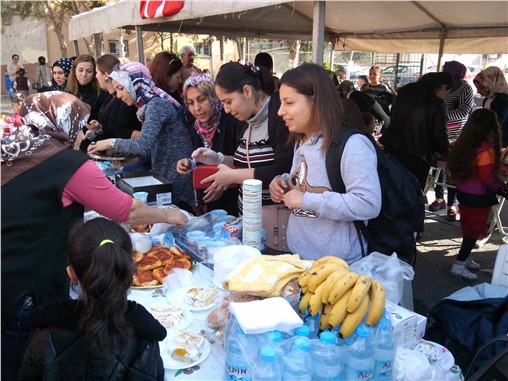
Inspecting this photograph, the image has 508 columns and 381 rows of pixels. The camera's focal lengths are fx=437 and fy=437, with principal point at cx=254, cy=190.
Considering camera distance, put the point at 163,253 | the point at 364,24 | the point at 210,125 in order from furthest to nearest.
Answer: the point at 364,24 → the point at 210,125 → the point at 163,253

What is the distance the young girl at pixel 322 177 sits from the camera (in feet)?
5.84

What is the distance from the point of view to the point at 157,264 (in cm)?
208

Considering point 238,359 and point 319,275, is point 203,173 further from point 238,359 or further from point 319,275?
point 238,359

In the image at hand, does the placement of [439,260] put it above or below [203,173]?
below

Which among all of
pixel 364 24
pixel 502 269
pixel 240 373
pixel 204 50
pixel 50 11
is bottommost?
pixel 502 269

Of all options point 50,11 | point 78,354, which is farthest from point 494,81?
point 50,11

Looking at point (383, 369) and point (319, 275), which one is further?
point (319, 275)

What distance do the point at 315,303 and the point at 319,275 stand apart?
0.10 meters

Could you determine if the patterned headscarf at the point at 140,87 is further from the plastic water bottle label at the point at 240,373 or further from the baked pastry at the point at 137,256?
the plastic water bottle label at the point at 240,373

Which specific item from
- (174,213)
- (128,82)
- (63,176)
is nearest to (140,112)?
(128,82)

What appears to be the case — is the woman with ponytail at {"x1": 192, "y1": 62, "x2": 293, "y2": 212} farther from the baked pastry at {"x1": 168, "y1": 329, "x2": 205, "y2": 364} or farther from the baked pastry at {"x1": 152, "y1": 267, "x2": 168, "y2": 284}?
the baked pastry at {"x1": 168, "y1": 329, "x2": 205, "y2": 364}


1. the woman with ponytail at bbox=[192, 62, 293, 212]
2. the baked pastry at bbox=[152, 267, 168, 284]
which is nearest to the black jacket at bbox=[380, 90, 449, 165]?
the woman with ponytail at bbox=[192, 62, 293, 212]

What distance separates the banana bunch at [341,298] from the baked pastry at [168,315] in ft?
1.74

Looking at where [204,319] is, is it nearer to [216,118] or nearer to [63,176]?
[63,176]
